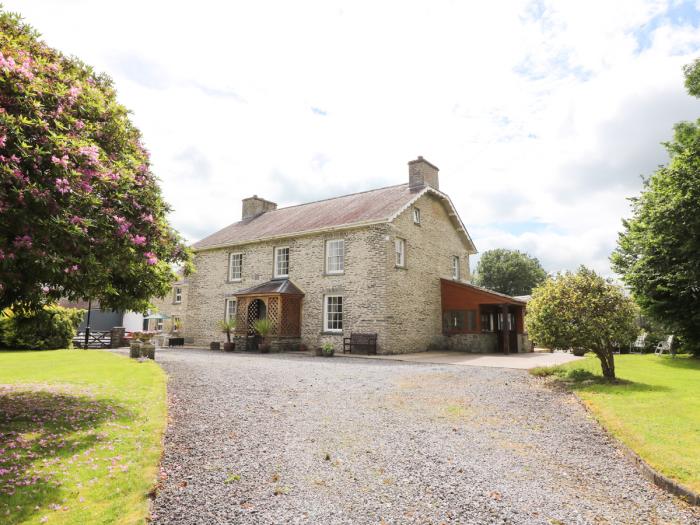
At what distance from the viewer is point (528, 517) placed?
13.5 feet

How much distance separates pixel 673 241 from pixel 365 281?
42.4ft

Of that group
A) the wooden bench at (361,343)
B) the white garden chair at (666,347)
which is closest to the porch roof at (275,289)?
the wooden bench at (361,343)

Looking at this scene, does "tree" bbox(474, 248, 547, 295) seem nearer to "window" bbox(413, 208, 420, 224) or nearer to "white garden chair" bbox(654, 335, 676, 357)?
"white garden chair" bbox(654, 335, 676, 357)

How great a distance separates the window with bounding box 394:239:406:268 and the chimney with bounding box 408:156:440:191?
3632mm

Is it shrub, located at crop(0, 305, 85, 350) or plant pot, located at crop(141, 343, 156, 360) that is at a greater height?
shrub, located at crop(0, 305, 85, 350)

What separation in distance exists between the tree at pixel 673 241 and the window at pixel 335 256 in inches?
521

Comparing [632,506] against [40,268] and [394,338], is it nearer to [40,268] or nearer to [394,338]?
[40,268]

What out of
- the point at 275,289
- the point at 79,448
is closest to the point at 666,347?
the point at 275,289

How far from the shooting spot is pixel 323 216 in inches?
983

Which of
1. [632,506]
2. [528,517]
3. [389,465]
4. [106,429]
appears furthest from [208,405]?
[632,506]

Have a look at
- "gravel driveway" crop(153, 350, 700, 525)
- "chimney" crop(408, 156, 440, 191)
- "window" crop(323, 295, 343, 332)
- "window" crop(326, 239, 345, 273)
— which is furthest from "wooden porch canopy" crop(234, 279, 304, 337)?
"gravel driveway" crop(153, 350, 700, 525)

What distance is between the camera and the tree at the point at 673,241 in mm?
17500

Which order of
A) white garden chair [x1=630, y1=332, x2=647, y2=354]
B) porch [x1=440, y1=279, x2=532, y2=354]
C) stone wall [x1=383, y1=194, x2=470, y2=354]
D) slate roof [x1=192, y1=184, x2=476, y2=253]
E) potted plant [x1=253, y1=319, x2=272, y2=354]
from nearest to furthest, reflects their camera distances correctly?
stone wall [x1=383, y1=194, x2=470, y2=354] < potted plant [x1=253, y1=319, x2=272, y2=354] < slate roof [x1=192, y1=184, x2=476, y2=253] < porch [x1=440, y1=279, x2=532, y2=354] < white garden chair [x1=630, y1=332, x2=647, y2=354]

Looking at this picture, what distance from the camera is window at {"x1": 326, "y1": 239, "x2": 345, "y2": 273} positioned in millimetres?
22156
